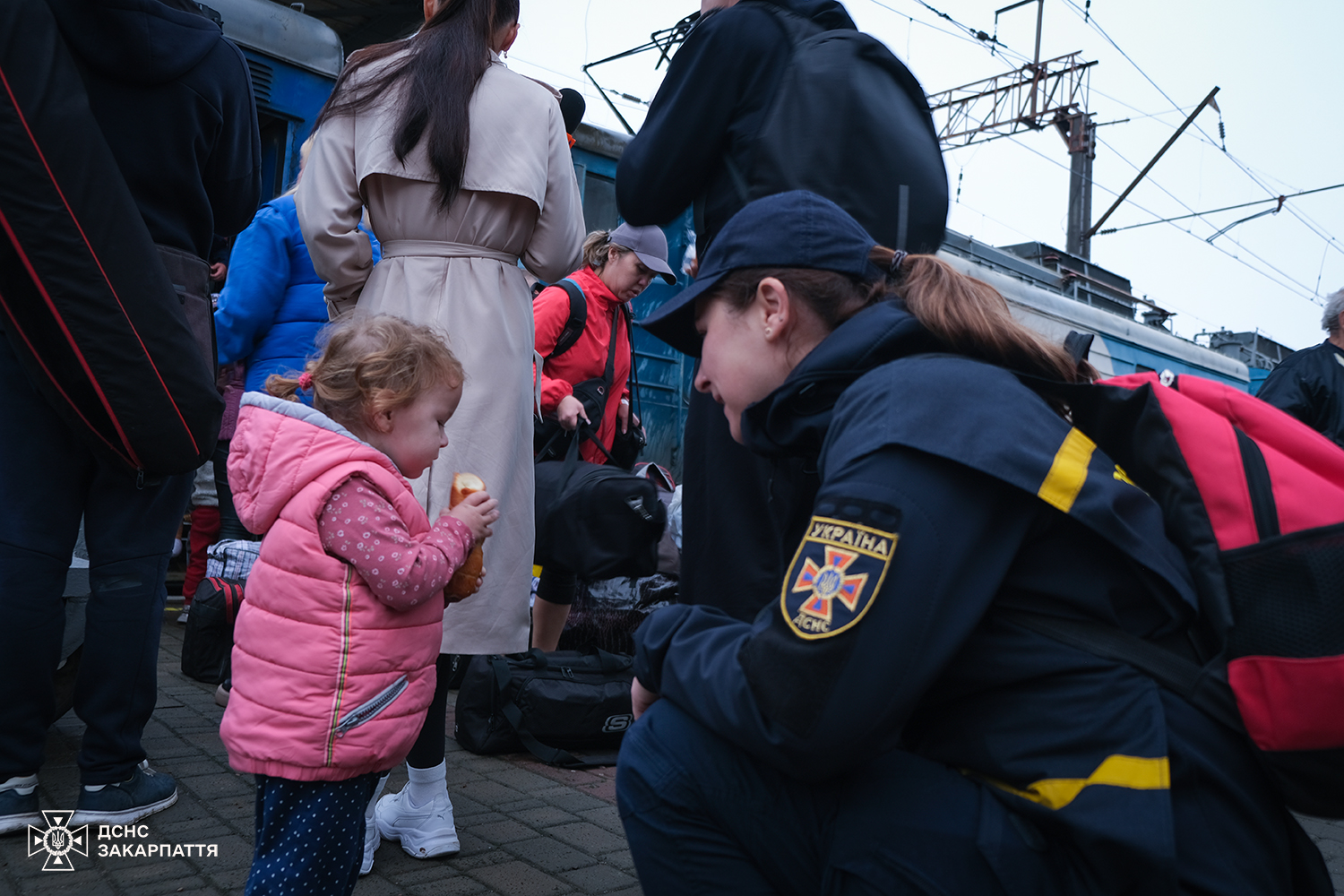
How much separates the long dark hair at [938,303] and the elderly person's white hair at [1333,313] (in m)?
4.22

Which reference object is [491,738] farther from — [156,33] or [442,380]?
[156,33]

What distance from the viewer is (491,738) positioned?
3525 millimetres

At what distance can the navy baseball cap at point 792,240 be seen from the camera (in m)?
1.63

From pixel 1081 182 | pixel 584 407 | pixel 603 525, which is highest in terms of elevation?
pixel 1081 182

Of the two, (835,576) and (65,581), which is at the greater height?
(835,576)

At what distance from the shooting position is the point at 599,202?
805 cm

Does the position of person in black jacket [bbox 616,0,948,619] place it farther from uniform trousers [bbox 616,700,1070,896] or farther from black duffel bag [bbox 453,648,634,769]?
black duffel bag [bbox 453,648,634,769]

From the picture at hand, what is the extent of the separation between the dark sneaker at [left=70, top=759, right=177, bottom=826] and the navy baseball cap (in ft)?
6.51

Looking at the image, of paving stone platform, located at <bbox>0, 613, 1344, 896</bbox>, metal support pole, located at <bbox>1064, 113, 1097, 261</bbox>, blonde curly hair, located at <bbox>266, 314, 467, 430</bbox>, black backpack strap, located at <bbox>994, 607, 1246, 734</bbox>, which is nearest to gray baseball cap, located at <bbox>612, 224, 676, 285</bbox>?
paving stone platform, located at <bbox>0, 613, 1344, 896</bbox>

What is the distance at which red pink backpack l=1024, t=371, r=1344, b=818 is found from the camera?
1.15 m

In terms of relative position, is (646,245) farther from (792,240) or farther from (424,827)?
(792,240)

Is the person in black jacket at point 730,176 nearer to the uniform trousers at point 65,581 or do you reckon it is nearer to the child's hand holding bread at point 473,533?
the child's hand holding bread at point 473,533

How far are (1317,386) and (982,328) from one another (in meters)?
4.17

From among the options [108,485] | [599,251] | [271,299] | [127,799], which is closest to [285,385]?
[108,485]
